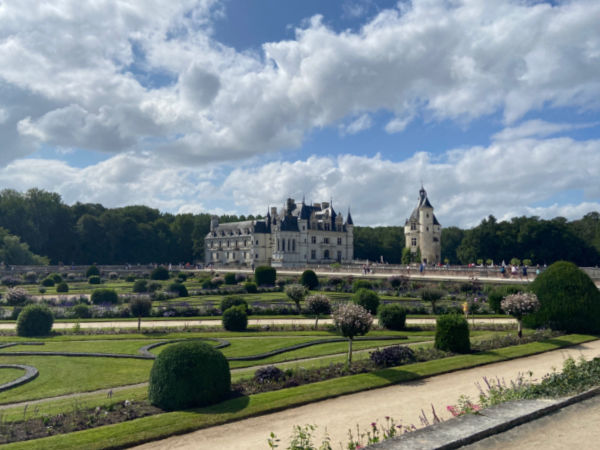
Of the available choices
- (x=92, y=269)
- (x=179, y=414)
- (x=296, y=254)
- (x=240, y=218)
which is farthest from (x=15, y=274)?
(x=240, y=218)

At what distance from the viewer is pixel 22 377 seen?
14.0 meters

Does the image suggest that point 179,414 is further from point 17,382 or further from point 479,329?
point 479,329

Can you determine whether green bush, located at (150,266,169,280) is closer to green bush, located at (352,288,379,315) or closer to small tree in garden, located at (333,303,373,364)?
green bush, located at (352,288,379,315)

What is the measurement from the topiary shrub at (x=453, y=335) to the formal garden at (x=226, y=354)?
33 mm

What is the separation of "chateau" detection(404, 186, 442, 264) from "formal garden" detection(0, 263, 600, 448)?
57.6 metres

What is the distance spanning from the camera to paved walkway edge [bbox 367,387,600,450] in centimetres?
648

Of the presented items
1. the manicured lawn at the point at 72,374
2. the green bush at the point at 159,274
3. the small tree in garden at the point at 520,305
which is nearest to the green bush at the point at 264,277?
the green bush at the point at 159,274

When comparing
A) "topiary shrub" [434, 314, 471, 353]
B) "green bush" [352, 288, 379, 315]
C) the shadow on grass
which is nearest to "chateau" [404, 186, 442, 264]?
"green bush" [352, 288, 379, 315]

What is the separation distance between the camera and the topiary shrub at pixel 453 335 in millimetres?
16078

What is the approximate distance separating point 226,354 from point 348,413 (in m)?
7.79

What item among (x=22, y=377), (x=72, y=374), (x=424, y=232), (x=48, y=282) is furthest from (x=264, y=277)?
(x=424, y=232)

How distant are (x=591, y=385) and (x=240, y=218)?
126751mm

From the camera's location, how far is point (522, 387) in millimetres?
10055

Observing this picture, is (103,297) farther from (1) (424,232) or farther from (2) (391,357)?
(1) (424,232)
